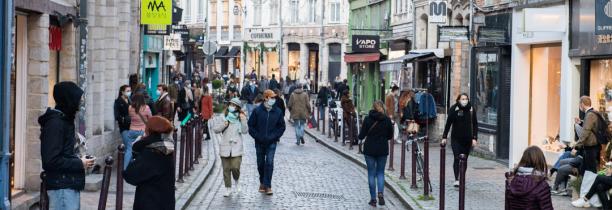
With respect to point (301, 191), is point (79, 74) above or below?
above

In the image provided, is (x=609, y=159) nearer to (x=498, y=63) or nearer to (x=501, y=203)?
(x=501, y=203)

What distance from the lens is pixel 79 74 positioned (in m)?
16.4

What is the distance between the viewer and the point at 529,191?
9586 millimetres

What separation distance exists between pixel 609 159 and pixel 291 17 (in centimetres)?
5313

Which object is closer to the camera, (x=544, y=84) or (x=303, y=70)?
(x=544, y=84)

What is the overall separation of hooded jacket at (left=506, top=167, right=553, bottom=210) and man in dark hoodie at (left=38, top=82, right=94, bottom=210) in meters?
3.79

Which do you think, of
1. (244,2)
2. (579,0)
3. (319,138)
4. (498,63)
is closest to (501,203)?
(579,0)

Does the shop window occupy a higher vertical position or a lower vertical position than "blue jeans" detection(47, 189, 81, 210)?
higher

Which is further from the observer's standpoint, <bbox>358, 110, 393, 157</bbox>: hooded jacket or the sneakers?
<bbox>358, 110, 393, 157</bbox>: hooded jacket

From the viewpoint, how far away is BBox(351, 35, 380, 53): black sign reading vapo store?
40.8 metres

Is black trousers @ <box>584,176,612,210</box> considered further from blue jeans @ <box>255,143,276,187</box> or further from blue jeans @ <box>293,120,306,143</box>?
blue jeans @ <box>293,120,306,143</box>

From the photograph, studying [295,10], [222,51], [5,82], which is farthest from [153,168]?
[222,51]

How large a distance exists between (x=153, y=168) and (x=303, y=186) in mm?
9929

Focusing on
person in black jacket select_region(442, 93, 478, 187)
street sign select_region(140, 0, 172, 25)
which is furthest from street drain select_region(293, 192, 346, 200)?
street sign select_region(140, 0, 172, 25)
